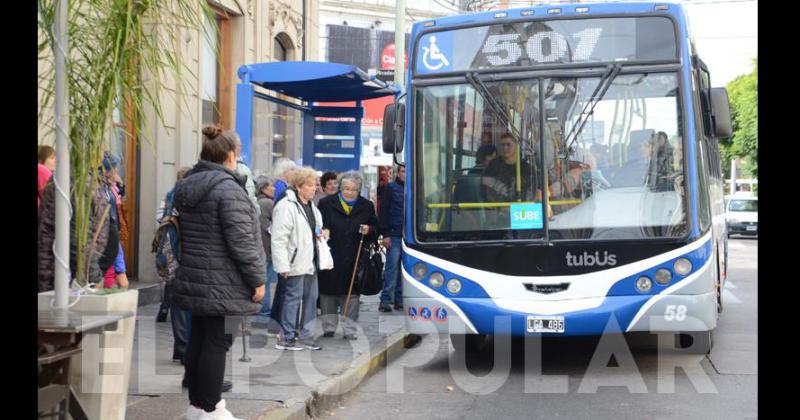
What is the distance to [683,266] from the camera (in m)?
8.92

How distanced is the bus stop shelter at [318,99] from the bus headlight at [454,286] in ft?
11.5

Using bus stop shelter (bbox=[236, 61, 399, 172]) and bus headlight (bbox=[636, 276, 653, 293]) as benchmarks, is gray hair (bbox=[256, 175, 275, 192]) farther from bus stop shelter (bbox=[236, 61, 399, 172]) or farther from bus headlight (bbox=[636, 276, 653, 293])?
bus headlight (bbox=[636, 276, 653, 293])

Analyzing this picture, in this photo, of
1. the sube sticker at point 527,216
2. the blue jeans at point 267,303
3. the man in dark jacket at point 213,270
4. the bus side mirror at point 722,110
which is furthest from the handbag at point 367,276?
the man in dark jacket at point 213,270

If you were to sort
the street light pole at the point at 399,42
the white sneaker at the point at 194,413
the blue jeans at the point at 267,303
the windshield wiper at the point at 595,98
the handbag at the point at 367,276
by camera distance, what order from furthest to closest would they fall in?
1. the street light pole at the point at 399,42
2. the blue jeans at the point at 267,303
3. the handbag at the point at 367,276
4. the windshield wiper at the point at 595,98
5. the white sneaker at the point at 194,413

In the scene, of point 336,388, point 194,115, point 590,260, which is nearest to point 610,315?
point 590,260

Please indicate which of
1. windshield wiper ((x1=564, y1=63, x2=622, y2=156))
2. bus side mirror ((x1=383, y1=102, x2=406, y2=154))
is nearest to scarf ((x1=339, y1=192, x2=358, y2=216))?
bus side mirror ((x1=383, y1=102, x2=406, y2=154))

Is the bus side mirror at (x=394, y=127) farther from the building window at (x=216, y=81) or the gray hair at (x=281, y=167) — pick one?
the building window at (x=216, y=81)

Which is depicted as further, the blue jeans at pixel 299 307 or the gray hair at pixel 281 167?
the gray hair at pixel 281 167

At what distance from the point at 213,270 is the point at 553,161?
395cm

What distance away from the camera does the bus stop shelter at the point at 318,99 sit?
40.4 feet

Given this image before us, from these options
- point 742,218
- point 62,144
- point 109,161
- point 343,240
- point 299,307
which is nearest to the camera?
point 62,144

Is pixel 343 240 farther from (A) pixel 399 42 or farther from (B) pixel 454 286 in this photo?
(A) pixel 399 42
